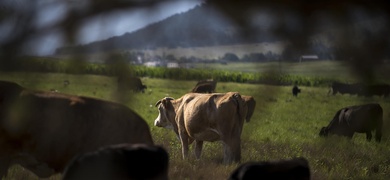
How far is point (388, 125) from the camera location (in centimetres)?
294

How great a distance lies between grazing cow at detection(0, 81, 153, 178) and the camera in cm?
366

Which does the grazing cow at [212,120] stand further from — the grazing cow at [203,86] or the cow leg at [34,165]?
the cow leg at [34,165]

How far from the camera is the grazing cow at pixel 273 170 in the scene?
9.71 feet

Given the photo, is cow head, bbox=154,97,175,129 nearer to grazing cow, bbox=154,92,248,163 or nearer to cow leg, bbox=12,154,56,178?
grazing cow, bbox=154,92,248,163

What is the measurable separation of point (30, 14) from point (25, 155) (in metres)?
2.25

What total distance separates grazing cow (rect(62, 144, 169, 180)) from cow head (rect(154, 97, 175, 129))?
7.99 meters

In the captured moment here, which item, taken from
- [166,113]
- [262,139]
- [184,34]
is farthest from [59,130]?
[166,113]

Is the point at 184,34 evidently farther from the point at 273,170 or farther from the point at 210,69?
the point at 273,170

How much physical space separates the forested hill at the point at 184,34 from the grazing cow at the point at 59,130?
5.68 feet

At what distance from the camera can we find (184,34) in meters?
1.88

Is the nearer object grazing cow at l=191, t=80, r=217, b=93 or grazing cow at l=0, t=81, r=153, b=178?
grazing cow at l=191, t=80, r=217, b=93

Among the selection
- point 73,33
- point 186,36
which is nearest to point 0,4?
point 73,33

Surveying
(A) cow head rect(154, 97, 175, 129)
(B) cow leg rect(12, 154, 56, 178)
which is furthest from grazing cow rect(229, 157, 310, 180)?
(A) cow head rect(154, 97, 175, 129)

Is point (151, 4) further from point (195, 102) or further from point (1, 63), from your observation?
point (195, 102)
